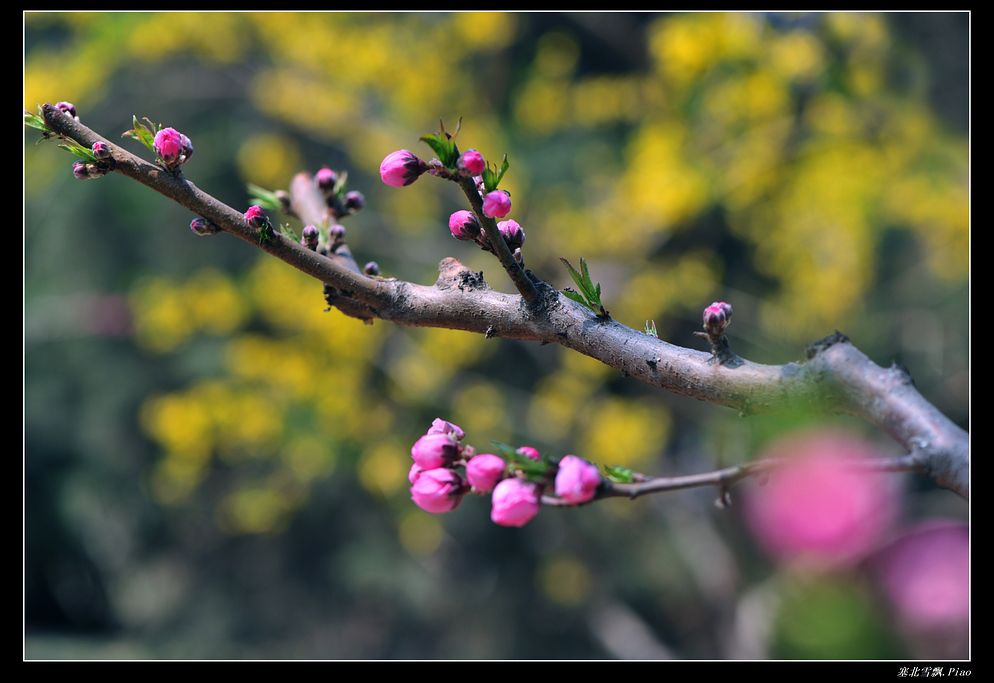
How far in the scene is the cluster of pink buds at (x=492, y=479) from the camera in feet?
2.02

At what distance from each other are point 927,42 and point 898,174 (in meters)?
0.62

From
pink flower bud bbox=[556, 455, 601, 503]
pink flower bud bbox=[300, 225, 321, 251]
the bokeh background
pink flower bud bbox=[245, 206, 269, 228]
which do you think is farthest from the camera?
the bokeh background

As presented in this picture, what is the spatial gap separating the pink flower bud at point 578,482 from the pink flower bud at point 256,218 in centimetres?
44

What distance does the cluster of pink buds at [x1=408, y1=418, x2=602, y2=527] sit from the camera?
24.2 inches

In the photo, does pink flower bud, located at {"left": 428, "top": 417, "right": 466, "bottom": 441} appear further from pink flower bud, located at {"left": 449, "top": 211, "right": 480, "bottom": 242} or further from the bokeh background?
the bokeh background

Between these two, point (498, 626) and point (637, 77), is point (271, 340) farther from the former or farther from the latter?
point (637, 77)

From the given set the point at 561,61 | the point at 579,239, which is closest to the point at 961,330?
the point at 579,239

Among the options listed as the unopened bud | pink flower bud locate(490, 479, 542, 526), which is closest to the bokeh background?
the unopened bud

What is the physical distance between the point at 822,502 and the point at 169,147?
0.77 meters

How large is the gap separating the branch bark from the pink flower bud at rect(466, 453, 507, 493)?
0.16 metres

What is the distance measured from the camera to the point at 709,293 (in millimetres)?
3527

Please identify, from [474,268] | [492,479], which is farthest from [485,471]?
[474,268]

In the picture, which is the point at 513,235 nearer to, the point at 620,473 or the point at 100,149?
the point at 620,473

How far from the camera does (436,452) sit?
0.74 m
